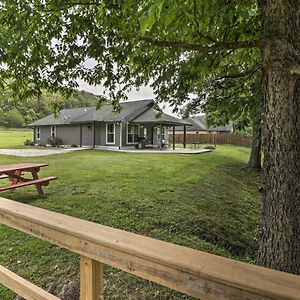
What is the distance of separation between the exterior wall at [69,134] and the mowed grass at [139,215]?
51.1 feet

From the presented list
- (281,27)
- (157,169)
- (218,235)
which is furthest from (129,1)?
(157,169)

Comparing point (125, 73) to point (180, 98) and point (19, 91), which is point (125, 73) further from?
point (19, 91)

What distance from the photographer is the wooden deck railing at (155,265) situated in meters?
0.92

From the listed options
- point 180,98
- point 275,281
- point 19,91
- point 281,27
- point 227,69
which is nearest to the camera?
point 275,281

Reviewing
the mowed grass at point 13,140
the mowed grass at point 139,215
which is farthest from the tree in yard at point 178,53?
the mowed grass at point 13,140

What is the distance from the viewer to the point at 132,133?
2417 cm

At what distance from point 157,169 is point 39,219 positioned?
33.8ft

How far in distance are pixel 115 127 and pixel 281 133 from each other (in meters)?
21.2

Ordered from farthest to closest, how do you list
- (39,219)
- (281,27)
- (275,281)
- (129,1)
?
(129,1)
(281,27)
(39,219)
(275,281)

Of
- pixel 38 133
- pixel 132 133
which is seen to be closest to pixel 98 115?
pixel 132 133

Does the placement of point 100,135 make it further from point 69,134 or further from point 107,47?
point 107,47

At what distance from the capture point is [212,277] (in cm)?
98

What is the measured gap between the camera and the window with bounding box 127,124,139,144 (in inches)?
936

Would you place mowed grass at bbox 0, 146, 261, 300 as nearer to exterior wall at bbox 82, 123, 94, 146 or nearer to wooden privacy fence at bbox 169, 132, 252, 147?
exterior wall at bbox 82, 123, 94, 146
